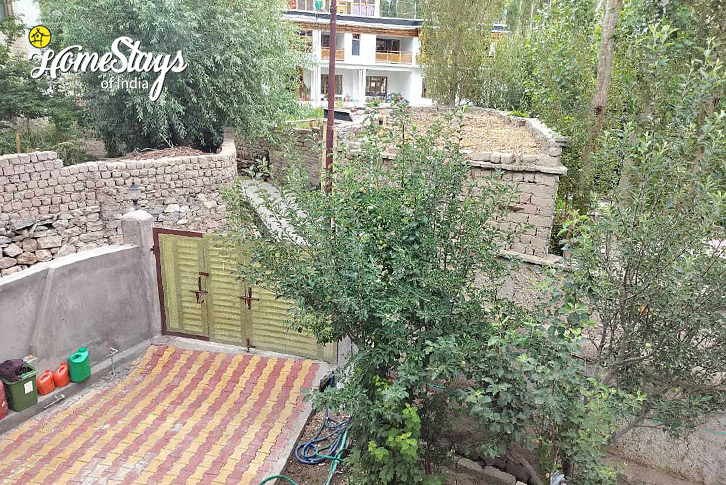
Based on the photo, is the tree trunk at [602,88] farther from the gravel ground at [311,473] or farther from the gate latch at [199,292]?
the gate latch at [199,292]

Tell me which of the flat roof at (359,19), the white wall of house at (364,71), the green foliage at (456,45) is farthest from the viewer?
the white wall of house at (364,71)

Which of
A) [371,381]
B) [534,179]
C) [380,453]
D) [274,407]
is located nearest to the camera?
[380,453]

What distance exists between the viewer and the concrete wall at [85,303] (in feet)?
20.3

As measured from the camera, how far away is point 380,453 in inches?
162

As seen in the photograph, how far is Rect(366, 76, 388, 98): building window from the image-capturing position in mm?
36250

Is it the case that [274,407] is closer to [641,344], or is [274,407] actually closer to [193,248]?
[193,248]

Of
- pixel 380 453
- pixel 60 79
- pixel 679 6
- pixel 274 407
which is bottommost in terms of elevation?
pixel 274 407

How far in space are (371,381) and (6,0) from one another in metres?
20.2

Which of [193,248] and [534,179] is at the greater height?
[534,179]

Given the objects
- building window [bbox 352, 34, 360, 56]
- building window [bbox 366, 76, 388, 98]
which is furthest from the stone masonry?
building window [bbox 366, 76, 388, 98]

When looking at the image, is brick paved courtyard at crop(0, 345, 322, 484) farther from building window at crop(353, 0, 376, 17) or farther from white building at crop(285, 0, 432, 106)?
building window at crop(353, 0, 376, 17)

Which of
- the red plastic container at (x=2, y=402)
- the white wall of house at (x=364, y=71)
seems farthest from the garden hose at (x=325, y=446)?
the white wall of house at (x=364, y=71)

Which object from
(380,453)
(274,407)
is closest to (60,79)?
(274,407)

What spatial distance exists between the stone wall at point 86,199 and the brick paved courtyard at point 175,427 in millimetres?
6288
